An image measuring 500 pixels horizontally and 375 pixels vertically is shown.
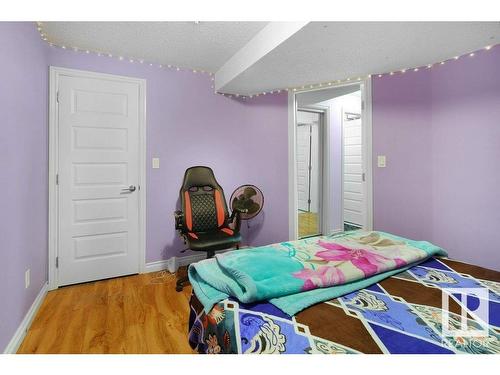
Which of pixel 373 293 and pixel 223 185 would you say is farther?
pixel 223 185

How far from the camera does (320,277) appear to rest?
1.22 metres

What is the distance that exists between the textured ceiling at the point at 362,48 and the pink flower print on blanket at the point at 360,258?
147cm

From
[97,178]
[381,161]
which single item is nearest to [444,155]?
[381,161]

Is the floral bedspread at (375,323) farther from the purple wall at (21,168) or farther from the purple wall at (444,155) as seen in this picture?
the purple wall at (444,155)

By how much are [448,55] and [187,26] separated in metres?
2.25

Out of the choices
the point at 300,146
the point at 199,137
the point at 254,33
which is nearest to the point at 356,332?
the point at 254,33

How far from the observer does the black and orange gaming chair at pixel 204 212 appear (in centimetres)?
272

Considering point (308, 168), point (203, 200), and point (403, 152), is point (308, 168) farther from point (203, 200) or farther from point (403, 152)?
point (203, 200)

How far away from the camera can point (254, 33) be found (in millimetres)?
2455

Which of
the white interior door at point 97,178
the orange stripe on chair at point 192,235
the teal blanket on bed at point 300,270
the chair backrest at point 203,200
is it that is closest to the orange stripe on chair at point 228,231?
the chair backrest at point 203,200

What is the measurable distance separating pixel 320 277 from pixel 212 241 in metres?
1.54

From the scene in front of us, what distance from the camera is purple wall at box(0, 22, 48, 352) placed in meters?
1.62
